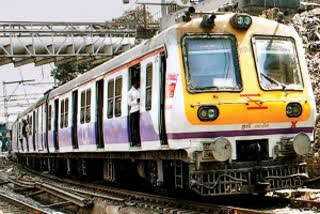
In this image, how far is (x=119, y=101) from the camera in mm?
11203

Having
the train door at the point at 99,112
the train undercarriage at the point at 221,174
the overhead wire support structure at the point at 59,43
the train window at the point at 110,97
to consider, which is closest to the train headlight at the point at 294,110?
the train undercarriage at the point at 221,174

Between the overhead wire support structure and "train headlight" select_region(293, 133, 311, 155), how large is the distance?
1918 centimetres

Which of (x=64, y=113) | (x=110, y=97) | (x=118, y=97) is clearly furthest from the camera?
(x=64, y=113)

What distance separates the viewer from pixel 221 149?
336 inches

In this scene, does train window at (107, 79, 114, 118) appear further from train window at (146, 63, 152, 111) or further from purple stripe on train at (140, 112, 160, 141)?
train window at (146, 63, 152, 111)

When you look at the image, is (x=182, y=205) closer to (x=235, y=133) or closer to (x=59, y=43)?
(x=235, y=133)

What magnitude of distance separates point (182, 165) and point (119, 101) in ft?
8.31

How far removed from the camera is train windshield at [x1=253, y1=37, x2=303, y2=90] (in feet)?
30.2

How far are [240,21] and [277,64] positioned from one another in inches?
35.2

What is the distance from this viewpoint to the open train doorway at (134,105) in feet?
33.8

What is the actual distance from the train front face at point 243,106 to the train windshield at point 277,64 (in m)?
0.02

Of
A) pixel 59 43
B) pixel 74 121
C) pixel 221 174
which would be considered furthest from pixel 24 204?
pixel 59 43

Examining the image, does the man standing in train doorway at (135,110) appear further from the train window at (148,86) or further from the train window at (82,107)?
the train window at (82,107)

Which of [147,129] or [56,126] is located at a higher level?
[56,126]
